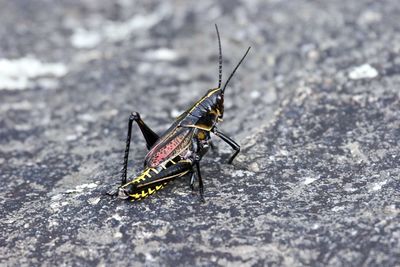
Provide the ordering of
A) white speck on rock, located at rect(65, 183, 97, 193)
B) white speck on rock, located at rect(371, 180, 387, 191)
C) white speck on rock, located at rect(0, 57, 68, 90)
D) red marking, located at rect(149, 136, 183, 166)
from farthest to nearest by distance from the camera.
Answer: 1. white speck on rock, located at rect(0, 57, 68, 90)
2. white speck on rock, located at rect(65, 183, 97, 193)
3. red marking, located at rect(149, 136, 183, 166)
4. white speck on rock, located at rect(371, 180, 387, 191)

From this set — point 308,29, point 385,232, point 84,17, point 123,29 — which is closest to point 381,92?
point 308,29

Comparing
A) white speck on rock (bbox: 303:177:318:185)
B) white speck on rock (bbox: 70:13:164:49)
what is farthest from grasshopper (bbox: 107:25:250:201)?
white speck on rock (bbox: 70:13:164:49)

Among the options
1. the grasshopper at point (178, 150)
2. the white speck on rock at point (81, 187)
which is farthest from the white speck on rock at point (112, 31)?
the white speck on rock at point (81, 187)

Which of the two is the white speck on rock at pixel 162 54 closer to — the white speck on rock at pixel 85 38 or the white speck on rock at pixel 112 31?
the white speck on rock at pixel 112 31

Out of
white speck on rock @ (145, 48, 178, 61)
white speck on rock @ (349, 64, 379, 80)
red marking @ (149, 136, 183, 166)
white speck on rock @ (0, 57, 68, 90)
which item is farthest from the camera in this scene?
white speck on rock @ (145, 48, 178, 61)

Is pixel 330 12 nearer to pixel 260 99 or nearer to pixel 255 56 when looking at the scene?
pixel 255 56

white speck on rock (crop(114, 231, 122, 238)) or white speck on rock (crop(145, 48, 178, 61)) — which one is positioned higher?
white speck on rock (crop(145, 48, 178, 61))

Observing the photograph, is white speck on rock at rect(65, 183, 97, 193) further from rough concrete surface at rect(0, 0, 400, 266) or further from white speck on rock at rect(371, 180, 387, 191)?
white speck on rock at rect(371, 180, 387, 191)
